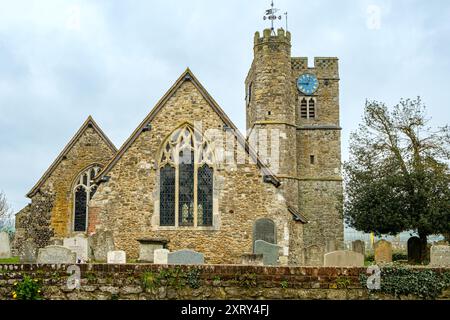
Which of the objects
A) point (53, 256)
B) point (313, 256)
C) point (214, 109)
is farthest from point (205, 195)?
point (53, 256)

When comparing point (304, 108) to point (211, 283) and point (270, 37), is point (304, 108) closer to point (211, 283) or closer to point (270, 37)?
point (270, 37)

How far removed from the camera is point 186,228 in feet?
61.4

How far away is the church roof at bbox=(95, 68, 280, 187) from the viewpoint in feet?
61.5

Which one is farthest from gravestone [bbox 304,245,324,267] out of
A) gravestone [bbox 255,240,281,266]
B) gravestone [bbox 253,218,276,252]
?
gravestone [bbox 255,240,281,266]

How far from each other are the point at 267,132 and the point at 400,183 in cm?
956

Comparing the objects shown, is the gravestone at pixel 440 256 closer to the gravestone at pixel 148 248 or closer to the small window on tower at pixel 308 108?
the gravestone at pixel 148 248

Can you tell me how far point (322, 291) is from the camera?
8.66 metres

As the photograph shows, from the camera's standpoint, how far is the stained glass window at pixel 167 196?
1886cm

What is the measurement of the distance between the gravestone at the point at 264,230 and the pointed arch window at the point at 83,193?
970cm

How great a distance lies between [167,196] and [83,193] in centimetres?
725

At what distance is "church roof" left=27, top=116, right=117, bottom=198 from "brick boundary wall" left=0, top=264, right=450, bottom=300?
15851 mm

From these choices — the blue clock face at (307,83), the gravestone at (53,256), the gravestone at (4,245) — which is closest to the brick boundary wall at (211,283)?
the gravestone at (53,256)

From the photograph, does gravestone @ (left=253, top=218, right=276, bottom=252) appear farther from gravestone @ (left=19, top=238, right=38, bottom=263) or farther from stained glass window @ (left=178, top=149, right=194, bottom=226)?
gravestone @ (left=19, top=238, right=38, bottom=263)
